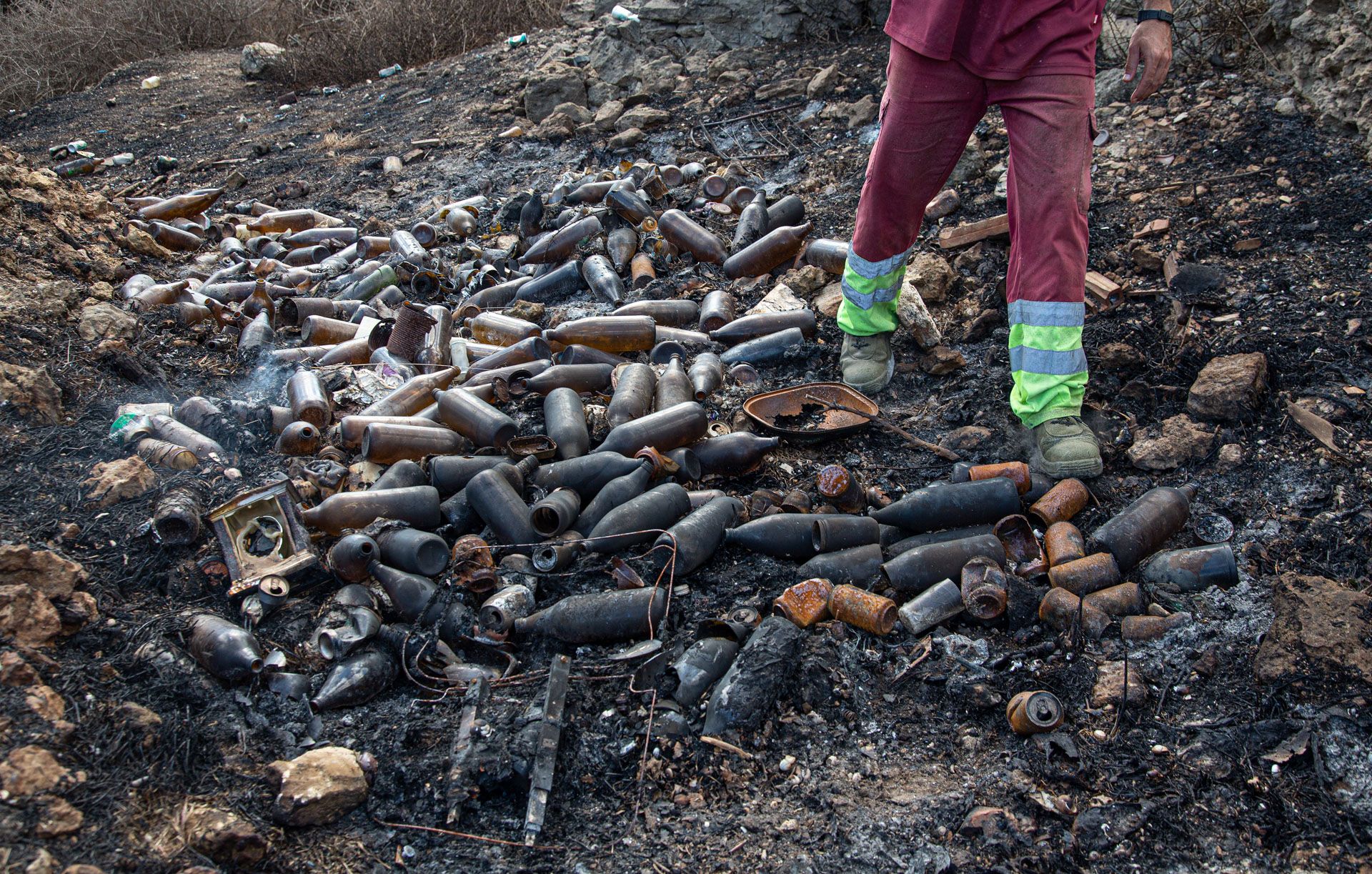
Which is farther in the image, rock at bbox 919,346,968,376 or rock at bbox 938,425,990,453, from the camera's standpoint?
rock at bbox 919,346,968,376

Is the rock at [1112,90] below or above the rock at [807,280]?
above

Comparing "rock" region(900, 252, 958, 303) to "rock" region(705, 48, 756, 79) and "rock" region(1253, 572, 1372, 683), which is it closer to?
"rock" region(1253, 572, 1372, 683)

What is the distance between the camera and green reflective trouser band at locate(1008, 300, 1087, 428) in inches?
122

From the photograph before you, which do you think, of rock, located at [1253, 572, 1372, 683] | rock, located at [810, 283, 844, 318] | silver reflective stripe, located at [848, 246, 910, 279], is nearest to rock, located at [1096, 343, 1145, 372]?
silver reflective stripe, located at [848, 246, 910, 279]

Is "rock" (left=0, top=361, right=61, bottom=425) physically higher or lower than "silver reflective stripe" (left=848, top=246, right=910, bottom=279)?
lower

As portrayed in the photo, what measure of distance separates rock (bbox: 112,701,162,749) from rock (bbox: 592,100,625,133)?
7.11 metres

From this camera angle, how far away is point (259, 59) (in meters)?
13.3

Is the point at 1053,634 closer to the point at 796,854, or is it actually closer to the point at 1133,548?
the point at 1133,548

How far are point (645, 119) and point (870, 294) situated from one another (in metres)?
4.92

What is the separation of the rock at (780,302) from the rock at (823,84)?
339 centimetres

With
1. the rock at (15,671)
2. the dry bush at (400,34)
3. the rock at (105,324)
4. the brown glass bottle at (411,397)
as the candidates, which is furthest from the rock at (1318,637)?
the dry bush at (400,34)

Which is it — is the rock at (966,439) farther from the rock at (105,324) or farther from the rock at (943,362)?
the rock at (105,324)

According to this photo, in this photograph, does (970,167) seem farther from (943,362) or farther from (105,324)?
(105,324)

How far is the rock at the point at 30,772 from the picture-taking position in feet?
6.12
